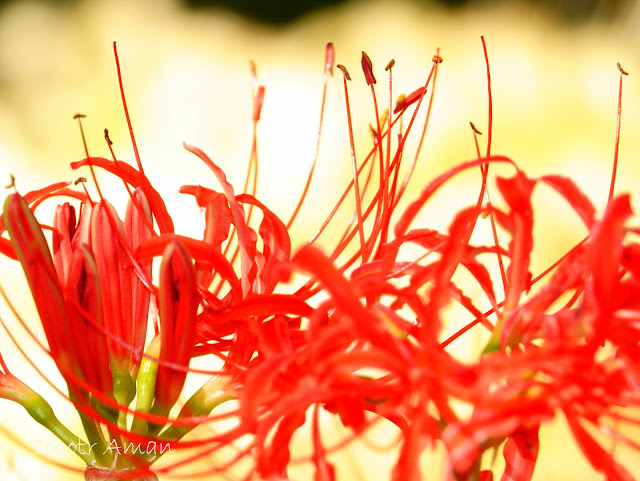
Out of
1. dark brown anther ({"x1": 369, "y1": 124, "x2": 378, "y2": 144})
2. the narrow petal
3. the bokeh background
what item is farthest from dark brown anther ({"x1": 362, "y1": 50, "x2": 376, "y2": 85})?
the bokeh background

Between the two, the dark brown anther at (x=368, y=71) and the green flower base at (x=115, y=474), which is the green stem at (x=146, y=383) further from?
the dark brown anther at (x=368, y=71)

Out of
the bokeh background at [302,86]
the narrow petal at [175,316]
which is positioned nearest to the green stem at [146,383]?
the narrow petal at [175,316]

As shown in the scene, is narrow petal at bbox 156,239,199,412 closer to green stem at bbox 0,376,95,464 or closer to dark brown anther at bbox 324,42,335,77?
green stem at bbox 0,376,95,464

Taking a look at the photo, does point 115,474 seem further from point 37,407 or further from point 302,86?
point 302,86

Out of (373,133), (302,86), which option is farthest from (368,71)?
(302,86)

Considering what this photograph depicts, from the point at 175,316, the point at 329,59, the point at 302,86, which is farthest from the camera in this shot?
the point at 302,86

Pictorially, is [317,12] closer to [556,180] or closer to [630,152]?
[630,152]

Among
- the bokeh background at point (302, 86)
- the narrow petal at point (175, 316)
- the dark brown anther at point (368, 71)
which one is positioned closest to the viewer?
the narrow petal at point (175, 316)

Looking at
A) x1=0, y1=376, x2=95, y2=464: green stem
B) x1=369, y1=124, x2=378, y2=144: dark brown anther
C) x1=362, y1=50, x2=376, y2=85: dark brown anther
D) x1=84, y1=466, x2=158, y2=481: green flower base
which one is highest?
x1=362, y1=50, x2=376, y2=85: dark brown anther
